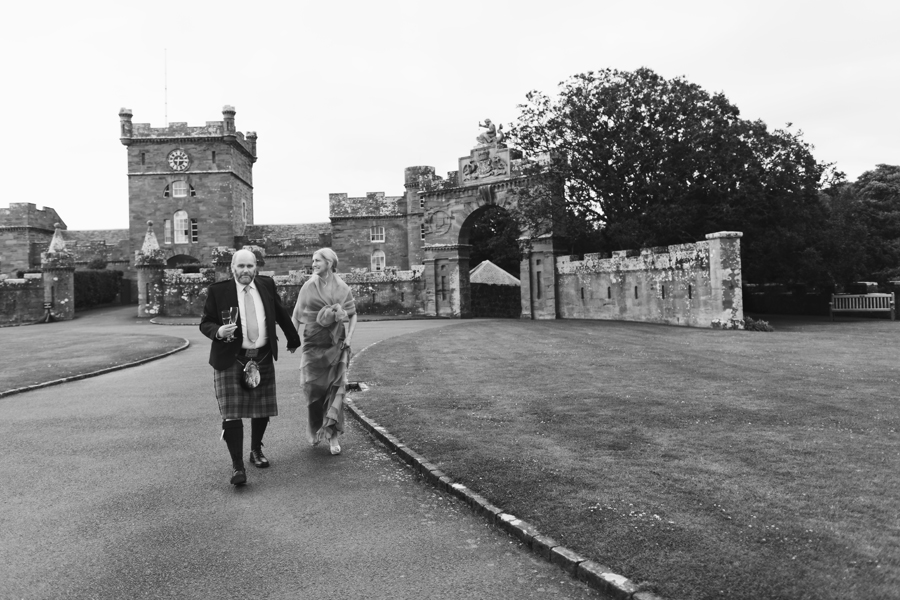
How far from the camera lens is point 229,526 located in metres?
5.18

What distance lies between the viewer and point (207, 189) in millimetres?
50688

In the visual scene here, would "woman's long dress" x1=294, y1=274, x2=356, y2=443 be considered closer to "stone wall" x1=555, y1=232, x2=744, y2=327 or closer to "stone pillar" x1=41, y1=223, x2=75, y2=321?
"stone wall" x1=555, y1=232, x2=744, y2=327

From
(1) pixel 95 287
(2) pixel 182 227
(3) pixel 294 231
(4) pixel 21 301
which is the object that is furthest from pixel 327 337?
(3) pixel 294 231

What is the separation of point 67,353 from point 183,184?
35.3m

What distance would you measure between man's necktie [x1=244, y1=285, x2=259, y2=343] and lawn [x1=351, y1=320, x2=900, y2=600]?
78.5 inches

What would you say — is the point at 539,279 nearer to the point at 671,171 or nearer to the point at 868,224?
the point at 671,171

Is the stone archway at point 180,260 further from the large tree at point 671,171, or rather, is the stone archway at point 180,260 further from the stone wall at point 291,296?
the large tree at point 671,171

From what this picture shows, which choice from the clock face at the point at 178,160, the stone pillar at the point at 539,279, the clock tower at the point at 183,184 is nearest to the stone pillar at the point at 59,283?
the clock tower at the point at 183,184

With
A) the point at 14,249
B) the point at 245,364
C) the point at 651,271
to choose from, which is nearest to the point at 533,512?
the point at 245,364

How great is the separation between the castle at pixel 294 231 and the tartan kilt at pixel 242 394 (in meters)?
22.0

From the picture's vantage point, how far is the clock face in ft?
166

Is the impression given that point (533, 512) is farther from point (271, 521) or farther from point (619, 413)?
point (619, 413)

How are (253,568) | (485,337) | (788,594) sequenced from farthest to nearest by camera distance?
(485,337)
(253,568)
(788,594)

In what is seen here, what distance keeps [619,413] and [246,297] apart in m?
4.59
